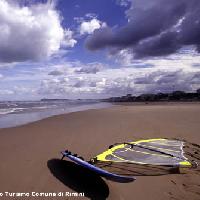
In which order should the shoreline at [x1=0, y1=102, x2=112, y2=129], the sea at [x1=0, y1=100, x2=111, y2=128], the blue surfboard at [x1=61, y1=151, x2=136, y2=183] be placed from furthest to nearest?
the sea at [x1=0, y1=100, x2=111, y2=128] < the shoreline at [x1=0, y1=102, x2=112, y2=129] < the blue surfboard at [x1=61, y1=151, x2=136, y2=183]

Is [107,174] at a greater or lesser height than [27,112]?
greater

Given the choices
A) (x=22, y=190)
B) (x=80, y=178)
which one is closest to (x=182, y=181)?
(x=80, y=178)

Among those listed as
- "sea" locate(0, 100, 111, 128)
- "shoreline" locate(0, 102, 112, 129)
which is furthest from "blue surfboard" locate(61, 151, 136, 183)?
"sea" locate(0, 100, 111, 128)

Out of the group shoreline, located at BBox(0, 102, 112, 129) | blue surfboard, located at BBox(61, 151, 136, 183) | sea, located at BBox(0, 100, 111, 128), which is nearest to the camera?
blue surfboard, located at BBox(61, 151, 136, 183)

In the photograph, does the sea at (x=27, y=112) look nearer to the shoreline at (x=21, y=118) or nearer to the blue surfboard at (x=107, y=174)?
the shoreline at (x=21, y=118)

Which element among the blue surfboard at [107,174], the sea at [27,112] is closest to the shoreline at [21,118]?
the sea at [27,112]

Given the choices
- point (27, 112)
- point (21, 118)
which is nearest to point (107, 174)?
point (21, 118)

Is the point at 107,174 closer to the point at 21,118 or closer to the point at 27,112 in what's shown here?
the point at 21,118

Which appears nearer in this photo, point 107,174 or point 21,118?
point 107,174

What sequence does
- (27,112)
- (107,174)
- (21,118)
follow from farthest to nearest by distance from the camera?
(27,112) → (21,118) → (107,174)

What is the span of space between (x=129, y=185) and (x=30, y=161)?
9.45ft

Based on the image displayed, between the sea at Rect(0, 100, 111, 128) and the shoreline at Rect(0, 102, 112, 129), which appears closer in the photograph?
the shoreline at Rect(0, 102, 112, 129)

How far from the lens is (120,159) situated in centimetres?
646

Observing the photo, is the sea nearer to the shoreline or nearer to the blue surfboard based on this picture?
the shoreline
